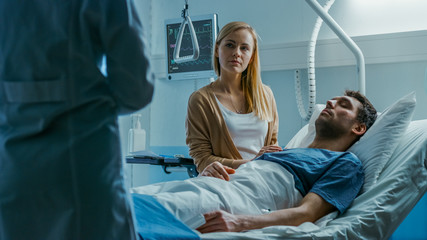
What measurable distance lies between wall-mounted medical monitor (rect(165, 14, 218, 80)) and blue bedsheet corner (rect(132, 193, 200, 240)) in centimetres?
200

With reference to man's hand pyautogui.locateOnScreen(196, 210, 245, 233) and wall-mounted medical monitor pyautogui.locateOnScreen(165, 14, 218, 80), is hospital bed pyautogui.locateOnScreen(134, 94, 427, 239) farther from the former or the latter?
wall-mounted medical monitor pyautogui.locateOnScreen(165, 14, 218, 80)

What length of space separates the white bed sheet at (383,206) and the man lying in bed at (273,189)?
5cm

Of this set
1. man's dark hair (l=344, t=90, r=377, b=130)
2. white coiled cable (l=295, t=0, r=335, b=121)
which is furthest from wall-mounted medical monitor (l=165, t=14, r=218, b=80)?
man's dark hair (l=344, t=90, r=377, b=130)

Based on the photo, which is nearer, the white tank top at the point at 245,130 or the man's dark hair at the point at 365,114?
the man's dark hair at the point at 365,114

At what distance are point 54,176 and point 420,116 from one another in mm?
2290

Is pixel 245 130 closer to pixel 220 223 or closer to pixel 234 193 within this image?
pixel 234 193

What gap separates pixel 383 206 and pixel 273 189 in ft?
1.18

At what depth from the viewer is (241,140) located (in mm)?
2104

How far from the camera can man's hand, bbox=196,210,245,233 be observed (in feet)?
4.15

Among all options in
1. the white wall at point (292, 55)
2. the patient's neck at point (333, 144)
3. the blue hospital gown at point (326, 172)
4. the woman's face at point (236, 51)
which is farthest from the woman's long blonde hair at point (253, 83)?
the white wall at point (292, 55)

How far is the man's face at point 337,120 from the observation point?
184cm

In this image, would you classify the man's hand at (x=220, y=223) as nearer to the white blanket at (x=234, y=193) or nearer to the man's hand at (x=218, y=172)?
the white blanket at (x=234, y=193)

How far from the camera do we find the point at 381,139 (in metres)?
1.72

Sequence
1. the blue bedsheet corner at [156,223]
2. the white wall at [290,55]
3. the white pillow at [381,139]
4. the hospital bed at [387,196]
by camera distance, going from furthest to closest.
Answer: the white wall at [290,55] < the white pillow at [381,139] < the hospital bed at [387,196] < the blue bedsheet corner at [156,223]
